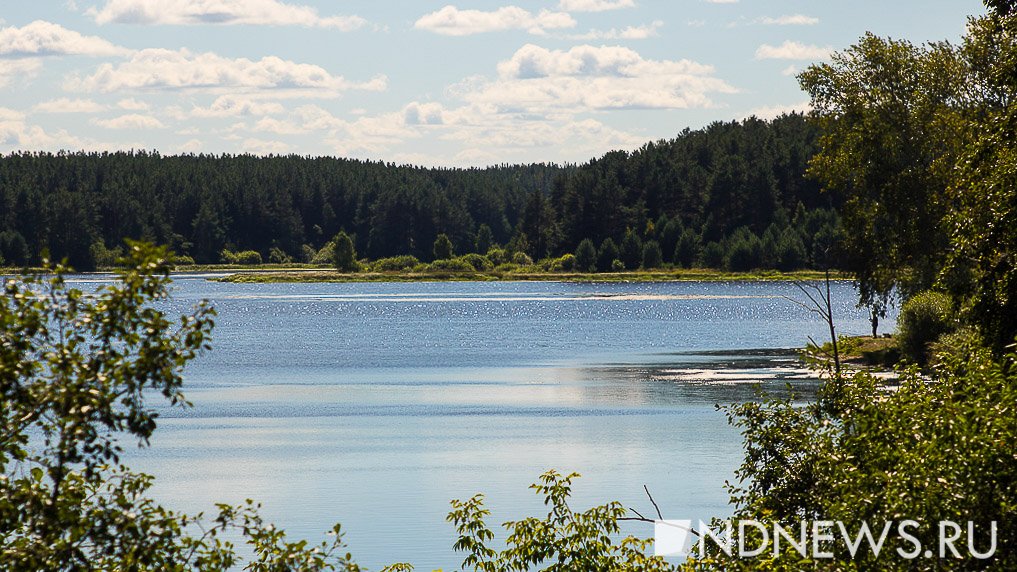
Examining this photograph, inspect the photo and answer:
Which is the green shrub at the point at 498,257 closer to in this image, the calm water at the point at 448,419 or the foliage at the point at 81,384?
the calm water at the point at 448,419

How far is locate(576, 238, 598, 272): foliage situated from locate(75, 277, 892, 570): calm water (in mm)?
78045

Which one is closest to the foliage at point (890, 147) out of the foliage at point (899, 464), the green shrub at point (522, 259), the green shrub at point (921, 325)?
the green shrub at point (921, 325)

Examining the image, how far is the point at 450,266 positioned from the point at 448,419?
155 meters

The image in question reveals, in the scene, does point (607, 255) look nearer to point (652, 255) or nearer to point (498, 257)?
point (652, 255)

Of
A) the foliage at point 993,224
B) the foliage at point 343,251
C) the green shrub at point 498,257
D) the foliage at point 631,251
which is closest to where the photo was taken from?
the foliage at point 993,224

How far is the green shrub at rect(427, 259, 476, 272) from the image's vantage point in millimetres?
193375

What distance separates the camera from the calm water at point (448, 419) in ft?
89.5

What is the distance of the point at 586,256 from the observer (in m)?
171

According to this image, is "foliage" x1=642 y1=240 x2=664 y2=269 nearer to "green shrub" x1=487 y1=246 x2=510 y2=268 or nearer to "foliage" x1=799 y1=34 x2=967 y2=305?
"green shrub" x1=487 y1=246 x2=510 y2=268

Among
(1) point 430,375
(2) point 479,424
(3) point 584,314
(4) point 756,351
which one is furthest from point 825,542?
(3) point 584,314

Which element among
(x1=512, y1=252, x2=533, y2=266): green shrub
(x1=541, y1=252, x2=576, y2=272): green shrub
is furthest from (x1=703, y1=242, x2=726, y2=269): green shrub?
(x1=512, y1=252, x2=533, y2=266): green shrub

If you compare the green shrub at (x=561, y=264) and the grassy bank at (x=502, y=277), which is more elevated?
the green shrub at (x=561, y=264)

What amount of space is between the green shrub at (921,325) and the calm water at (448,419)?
3.78m

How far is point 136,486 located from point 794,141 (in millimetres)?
172589
